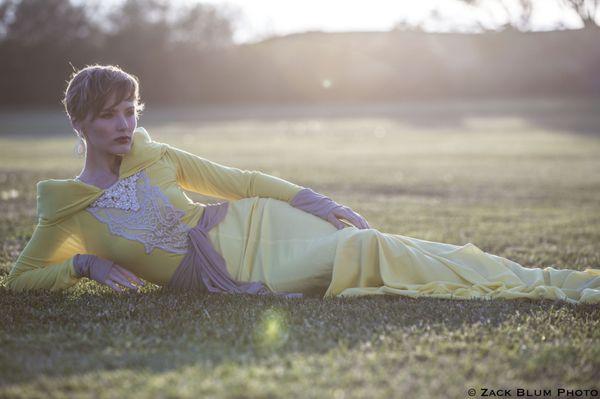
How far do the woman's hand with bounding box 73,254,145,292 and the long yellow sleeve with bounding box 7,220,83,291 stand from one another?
68mm

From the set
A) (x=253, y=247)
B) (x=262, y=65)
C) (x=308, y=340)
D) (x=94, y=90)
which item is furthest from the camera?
(x=262, y=65)

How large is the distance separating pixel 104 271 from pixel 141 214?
42cm

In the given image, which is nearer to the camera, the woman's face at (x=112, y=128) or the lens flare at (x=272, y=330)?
the lens flare at (x=272, y=330)

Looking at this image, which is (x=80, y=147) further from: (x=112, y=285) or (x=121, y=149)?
(x=112, y=285)

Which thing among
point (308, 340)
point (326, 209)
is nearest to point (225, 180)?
point (326, 209)

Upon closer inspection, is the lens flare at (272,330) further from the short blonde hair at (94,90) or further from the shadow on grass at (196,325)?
the short blonde hair at (94,90)

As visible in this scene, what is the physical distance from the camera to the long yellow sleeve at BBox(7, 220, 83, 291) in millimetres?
4125

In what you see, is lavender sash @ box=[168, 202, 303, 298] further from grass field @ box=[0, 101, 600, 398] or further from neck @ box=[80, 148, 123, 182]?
neck @ box=[80, 148, 123, 182]

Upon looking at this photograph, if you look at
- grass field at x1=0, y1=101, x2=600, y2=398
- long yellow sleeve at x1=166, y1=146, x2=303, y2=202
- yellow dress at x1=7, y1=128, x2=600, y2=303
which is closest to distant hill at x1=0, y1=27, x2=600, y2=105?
grass field at x1=0, y1=101, x2=600, y2=398

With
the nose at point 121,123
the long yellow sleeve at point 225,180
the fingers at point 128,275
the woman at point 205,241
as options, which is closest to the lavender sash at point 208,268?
the woman at point 205,241

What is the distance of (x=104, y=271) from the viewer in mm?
4047

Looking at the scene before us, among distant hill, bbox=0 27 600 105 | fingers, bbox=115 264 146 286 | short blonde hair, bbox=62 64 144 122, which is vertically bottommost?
fingers, bbox=115 264 146 286

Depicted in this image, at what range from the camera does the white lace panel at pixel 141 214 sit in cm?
408

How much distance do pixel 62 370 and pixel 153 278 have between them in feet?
4.91
